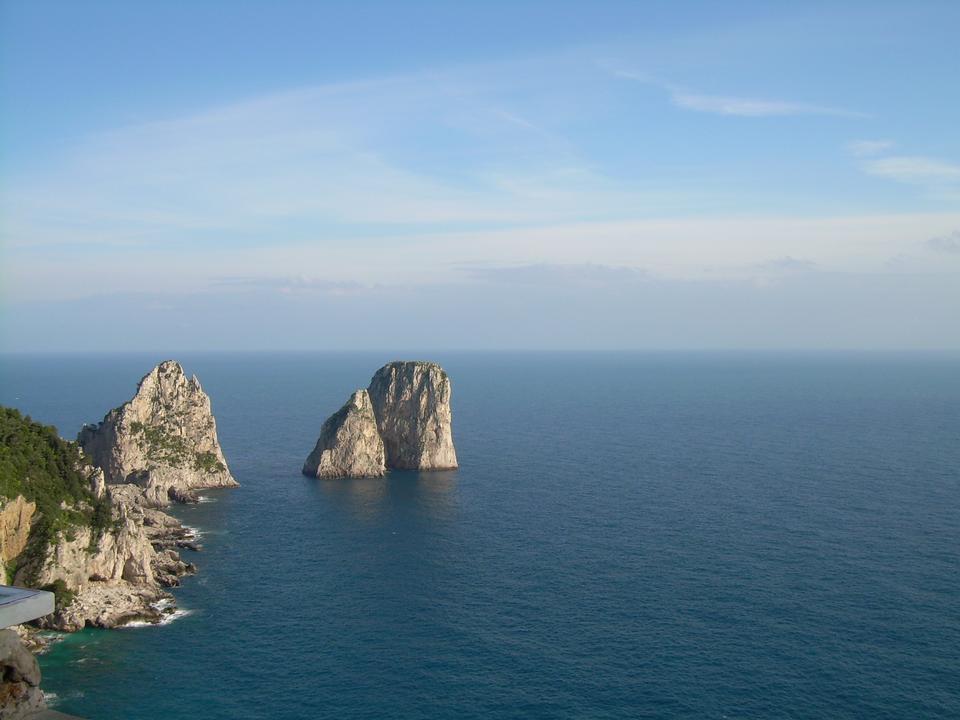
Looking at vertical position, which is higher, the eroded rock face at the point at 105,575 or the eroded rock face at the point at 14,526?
the eroded rock face at the point at 14,526

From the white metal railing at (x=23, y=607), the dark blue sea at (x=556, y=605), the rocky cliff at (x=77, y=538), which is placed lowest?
the dark blue sea at (x=556, y=605)

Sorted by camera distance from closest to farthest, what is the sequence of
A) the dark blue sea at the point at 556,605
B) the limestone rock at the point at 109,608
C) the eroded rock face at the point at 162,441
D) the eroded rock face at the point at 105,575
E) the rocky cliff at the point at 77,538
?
the dark blue sea at the point at 556,605 → the limestone rock at the point at 109,608 → the eroded rock face at the point at 105,575 → the rocky cliff at the point at 77,538 → the eroded rock face at the point at 162,441

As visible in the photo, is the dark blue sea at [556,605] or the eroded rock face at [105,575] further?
the eroded rock face at [105,575]

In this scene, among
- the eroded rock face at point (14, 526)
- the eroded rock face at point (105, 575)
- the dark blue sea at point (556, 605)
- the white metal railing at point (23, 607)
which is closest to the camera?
the white metal railing at point (23, 607)

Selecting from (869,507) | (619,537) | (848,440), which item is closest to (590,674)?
(619,537)

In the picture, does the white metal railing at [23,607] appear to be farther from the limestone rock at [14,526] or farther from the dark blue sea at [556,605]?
the limestone rock at [14,526]

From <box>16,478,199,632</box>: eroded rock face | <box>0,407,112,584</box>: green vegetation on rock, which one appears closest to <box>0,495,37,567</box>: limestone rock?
<box>0,407,112,584</box>: green vegetation on rock

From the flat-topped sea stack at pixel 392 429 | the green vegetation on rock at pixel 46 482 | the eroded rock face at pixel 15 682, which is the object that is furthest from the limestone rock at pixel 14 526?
A: the flat-topped sea stack at pixel 392 429

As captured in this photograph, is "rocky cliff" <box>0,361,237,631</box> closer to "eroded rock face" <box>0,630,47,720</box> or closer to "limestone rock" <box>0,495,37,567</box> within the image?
"limestone rock" <box>0,495,37,567</box>
